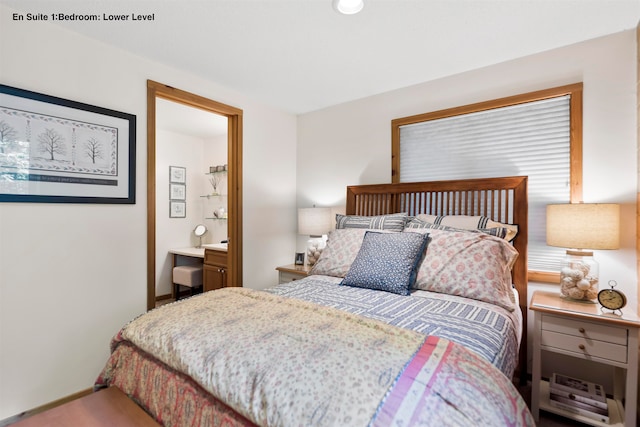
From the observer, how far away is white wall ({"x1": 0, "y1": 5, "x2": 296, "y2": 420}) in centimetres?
183

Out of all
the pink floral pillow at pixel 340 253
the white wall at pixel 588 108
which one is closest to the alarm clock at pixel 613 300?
the white wall at pixel 588 108

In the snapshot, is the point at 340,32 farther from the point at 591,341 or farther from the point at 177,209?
the point at 177,209

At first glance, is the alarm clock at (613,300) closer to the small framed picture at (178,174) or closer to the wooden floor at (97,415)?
the wooden floor at (97,415)

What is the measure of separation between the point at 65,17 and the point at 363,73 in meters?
2.08

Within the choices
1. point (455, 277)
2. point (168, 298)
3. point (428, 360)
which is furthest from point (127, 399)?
point (168, 298)

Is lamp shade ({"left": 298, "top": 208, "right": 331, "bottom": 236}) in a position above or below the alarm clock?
above

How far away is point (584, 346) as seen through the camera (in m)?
1.74

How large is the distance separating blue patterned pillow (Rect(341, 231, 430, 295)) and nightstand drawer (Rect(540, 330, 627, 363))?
2.76ft

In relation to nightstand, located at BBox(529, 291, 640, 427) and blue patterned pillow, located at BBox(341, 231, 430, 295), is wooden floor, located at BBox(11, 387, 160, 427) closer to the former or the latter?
blue patterned pillow, located at BBox(341, 231, 430, 295)

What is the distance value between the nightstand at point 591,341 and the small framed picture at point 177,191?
175 inches

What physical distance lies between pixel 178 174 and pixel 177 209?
53 centimetres

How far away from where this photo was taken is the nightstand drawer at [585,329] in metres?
1.66

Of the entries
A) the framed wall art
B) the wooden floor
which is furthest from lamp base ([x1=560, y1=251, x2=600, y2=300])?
the framed wall art

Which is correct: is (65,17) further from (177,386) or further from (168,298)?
(168,298)
